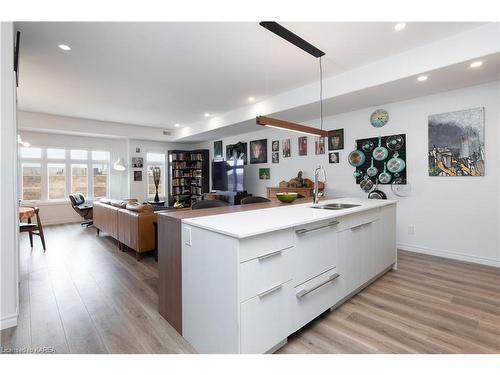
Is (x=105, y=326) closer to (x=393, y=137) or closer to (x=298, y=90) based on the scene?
(x=298, y=90)

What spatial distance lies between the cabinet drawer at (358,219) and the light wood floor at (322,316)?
28.7 inches

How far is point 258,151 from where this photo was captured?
6348 mm

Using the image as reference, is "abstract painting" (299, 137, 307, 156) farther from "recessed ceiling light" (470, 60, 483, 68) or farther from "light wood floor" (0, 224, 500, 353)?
"recessed ceiling light" (470, 60, 483, 68)

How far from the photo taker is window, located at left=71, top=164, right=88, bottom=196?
7.04 m

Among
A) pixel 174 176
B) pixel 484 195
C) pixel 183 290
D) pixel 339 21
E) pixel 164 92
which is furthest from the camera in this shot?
pixel 174 176

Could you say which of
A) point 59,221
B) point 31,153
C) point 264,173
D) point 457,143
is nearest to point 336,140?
point 457,143

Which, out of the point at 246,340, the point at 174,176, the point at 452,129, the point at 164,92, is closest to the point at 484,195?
the point at 452,129

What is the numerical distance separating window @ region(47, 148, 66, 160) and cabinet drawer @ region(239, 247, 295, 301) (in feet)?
24.7

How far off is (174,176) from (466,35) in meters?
7.40

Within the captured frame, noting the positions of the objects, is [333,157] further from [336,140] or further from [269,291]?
[269,291]

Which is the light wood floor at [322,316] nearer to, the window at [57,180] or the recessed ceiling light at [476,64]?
the recessed ceiling light at [476,64]

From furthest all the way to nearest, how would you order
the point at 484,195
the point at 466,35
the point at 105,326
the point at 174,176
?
the point at 174,176, the point at 484,195, the point at 466,35, the point at 105,326

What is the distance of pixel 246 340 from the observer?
146 cm

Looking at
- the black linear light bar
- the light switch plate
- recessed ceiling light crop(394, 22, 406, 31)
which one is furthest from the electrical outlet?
recessed ceiling light crop(394, 22, 406, 31)
